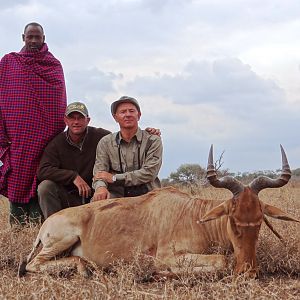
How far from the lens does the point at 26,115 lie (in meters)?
9.27

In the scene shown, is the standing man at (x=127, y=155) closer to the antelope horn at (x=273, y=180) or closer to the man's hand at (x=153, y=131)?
the man's hand at (x=153, y=131)

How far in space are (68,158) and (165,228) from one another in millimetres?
2646

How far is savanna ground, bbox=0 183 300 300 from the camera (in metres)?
4.92

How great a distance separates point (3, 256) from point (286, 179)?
334 centimetres

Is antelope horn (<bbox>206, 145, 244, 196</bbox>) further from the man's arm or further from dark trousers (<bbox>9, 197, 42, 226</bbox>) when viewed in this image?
dark trousers (<bbox>9, 197, 42, 226</bbox>)

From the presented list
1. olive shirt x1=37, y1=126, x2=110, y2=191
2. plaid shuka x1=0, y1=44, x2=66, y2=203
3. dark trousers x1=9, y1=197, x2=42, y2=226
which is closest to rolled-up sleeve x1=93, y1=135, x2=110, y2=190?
olive shirt x1=37, y1=126, x2=110, y2=191

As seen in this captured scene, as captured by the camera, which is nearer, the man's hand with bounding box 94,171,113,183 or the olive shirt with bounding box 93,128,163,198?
the man's hand with bounding box 94,171,113,183

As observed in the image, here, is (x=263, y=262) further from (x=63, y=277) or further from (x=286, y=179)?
(x=63, y=277)

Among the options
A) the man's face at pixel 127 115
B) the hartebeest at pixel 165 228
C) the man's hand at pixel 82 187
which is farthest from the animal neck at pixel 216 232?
the man's hand at pixel 82 187

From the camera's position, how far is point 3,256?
724 centimetres

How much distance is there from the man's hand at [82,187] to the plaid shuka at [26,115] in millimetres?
A: 903

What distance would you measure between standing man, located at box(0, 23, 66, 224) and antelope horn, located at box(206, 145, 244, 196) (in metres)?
3.65

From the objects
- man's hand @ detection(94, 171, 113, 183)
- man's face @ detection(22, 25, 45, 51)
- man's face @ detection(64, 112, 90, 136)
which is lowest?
man's hand @ detection(94, 171, 113, 183)

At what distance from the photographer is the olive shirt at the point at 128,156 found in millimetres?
8188
